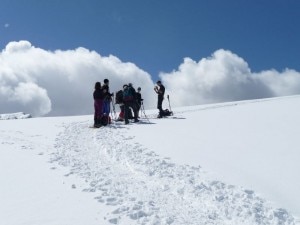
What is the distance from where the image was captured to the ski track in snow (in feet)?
23.1

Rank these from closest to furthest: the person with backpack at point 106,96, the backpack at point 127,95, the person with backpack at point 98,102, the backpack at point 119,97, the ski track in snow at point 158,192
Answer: the ski track in snow at point 158,192, the person with backpack at point 98,102, the person with backpack at point 106,96, the backpack at point 127,95, the backpack at point 119,97

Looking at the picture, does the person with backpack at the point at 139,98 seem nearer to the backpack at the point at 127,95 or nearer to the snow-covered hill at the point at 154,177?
the backpack at the point at 127,95

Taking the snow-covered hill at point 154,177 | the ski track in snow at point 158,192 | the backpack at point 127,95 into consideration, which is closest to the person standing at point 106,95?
the backpack at point 127,95

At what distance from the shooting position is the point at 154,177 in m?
9.77

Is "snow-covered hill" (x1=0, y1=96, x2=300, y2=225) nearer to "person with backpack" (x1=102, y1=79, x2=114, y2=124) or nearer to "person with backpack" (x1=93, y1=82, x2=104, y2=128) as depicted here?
"person with backpack" (x1=93, y1=82, x2=104, y2=128)

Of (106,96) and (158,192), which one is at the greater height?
(106,96)

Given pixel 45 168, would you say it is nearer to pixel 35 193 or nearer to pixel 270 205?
pixel 35 193

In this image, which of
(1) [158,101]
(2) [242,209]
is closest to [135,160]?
(2) [242,209]

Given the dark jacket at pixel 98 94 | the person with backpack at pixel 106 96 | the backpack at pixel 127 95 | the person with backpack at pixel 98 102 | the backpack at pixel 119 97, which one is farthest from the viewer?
the backpack at pixel 119 97

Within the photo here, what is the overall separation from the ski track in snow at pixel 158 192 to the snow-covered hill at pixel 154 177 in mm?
19

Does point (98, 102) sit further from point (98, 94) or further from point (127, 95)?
point (127, 95)

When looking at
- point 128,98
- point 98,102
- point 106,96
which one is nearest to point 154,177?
point 98,102

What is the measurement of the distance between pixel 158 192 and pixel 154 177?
1296mm

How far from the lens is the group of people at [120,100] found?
20.5 meters
